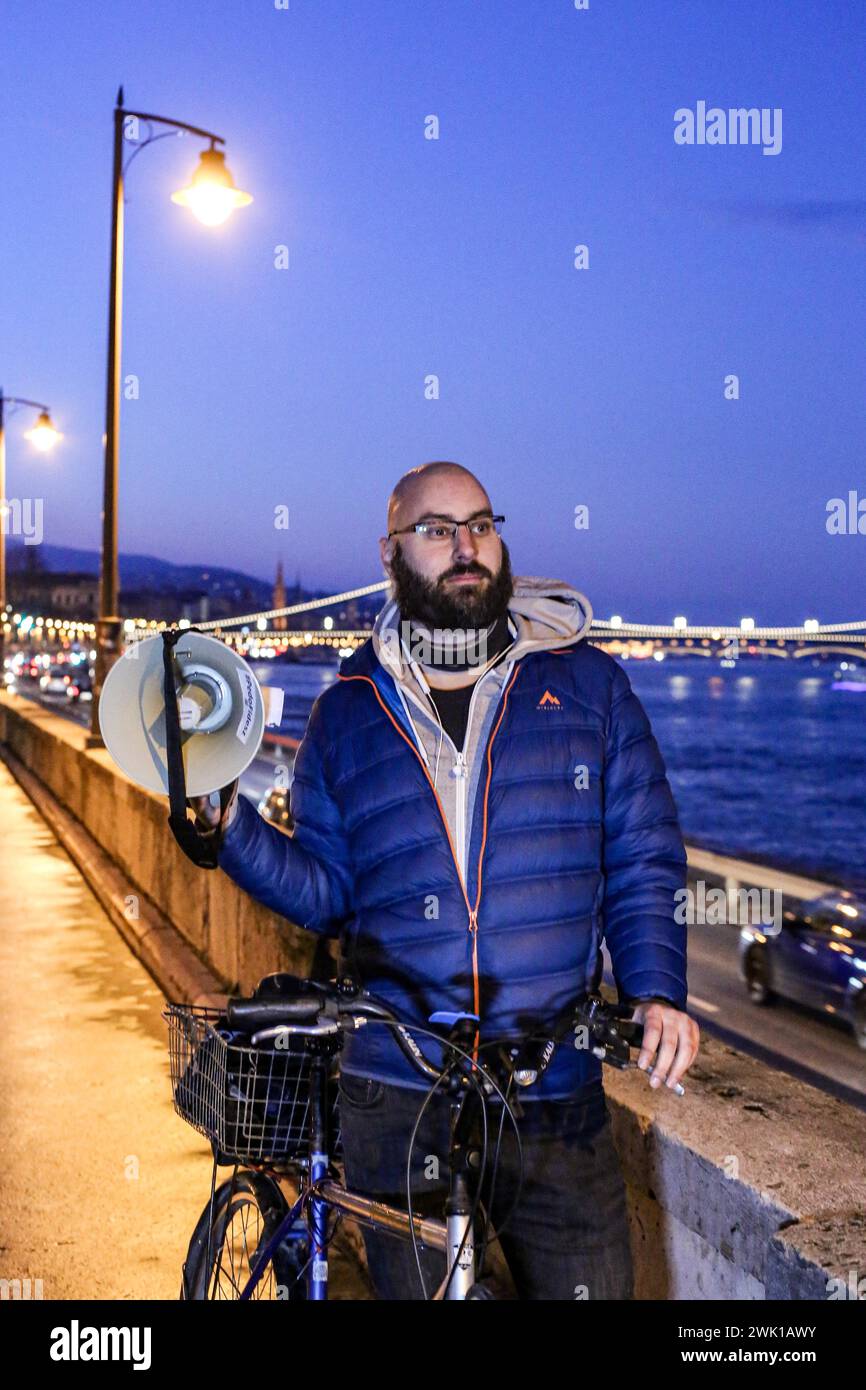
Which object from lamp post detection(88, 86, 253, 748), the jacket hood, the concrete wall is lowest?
the concrete wall

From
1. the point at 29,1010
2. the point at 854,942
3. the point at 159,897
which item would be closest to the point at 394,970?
the point at 29,1010

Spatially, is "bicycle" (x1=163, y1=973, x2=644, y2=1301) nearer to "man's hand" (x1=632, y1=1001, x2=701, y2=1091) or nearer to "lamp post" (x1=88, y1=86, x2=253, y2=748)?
"man's hand" (x1=632, y1=1001, x2=701, y2=1091)

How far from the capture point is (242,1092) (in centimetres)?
305

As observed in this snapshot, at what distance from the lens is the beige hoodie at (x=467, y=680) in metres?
2.91

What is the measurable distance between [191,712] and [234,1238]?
136 cm

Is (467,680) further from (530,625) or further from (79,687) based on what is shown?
(79,687)

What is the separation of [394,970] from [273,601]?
124 meters

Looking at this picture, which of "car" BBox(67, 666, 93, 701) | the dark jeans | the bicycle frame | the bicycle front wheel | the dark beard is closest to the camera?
the bicycle frame

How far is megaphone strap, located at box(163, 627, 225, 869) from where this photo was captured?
2832 millimetres

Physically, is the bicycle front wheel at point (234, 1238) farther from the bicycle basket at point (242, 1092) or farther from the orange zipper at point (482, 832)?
the orange zipper at point (482, 832)

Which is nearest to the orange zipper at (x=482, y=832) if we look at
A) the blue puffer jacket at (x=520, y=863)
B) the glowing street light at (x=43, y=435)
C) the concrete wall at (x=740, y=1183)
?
the blue puffer jacket at (x=520, y=863)

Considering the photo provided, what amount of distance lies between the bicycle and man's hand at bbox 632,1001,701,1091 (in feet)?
0.17

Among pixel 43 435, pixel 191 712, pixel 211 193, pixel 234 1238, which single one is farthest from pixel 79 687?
pixel 191 712

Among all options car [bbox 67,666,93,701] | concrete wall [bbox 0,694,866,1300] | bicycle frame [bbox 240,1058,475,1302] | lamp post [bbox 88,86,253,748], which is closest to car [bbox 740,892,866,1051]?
lamp post [bbox 88,86,253,748]
